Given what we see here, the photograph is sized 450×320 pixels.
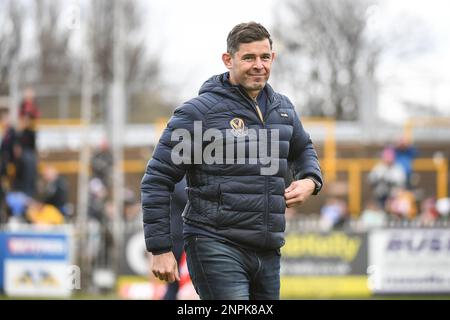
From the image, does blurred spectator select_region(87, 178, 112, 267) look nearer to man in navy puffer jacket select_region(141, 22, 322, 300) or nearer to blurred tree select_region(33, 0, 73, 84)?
man in navy puffer jacket select_region(141, 22, 322, 300)

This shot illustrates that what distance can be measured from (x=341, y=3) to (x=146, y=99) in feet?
23.3

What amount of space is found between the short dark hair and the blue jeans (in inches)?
46.5

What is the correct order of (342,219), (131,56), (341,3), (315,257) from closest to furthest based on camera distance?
(315,257) < (342,219) < (341,3) < (131,56)

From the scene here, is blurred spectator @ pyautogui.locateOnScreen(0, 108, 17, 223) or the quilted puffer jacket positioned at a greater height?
blurred spectator @ pyautogui.locateOnScreen(0, 108, 17, 223)

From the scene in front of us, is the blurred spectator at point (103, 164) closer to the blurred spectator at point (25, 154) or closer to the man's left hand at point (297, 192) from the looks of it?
the blurred spectator at point (25, 154)

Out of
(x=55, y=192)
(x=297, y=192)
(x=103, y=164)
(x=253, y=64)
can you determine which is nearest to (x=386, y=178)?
(x=103, y=164)

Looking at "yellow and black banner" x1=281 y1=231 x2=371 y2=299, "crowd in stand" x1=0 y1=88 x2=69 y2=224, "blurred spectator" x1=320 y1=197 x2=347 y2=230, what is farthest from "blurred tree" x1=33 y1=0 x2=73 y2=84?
"yellow and black banner" x1=281 y1=231 x2=371 y2=299

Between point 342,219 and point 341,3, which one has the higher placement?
point 341,3

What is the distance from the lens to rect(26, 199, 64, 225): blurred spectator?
19109 mm

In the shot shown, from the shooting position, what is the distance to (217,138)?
20.1 feet

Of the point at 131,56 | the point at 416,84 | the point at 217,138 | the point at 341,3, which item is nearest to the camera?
the point at 217,138

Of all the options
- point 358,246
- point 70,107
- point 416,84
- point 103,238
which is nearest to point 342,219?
point 358,246

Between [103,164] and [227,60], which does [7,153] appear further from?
[227,60]
